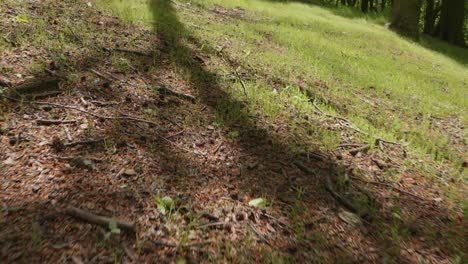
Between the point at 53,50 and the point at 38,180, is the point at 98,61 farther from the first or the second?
the point at 38,180

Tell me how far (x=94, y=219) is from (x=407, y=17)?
15.8 m

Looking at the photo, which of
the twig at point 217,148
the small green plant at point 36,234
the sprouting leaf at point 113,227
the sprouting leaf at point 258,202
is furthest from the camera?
the twig at point 217,148

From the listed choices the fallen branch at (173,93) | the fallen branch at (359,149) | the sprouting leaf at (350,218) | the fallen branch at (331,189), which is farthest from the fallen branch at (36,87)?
the fallen branch at (359,149)

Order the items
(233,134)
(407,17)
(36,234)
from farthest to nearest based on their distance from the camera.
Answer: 1. (407,17)
2. (233,134)
3. (36,234)

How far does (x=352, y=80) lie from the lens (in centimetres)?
654

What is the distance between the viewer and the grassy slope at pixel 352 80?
4.36 m

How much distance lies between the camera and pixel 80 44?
475cm

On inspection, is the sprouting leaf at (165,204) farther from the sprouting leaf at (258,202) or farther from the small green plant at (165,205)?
the sprouting leaf at (258,202)

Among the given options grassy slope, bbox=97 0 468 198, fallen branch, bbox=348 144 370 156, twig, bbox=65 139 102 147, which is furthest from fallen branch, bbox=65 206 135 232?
fallen branch, bbox=348 144 370 156

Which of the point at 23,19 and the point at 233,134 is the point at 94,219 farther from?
the point at 23,19

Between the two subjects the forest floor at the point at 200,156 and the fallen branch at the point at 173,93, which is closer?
the forest floor at the point at 200,156

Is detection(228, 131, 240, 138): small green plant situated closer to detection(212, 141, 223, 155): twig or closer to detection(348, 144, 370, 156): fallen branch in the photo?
detection(212, 141, 223, 155): twig

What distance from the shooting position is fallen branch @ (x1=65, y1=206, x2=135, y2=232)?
7.07 ft

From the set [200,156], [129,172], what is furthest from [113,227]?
[200,156]
